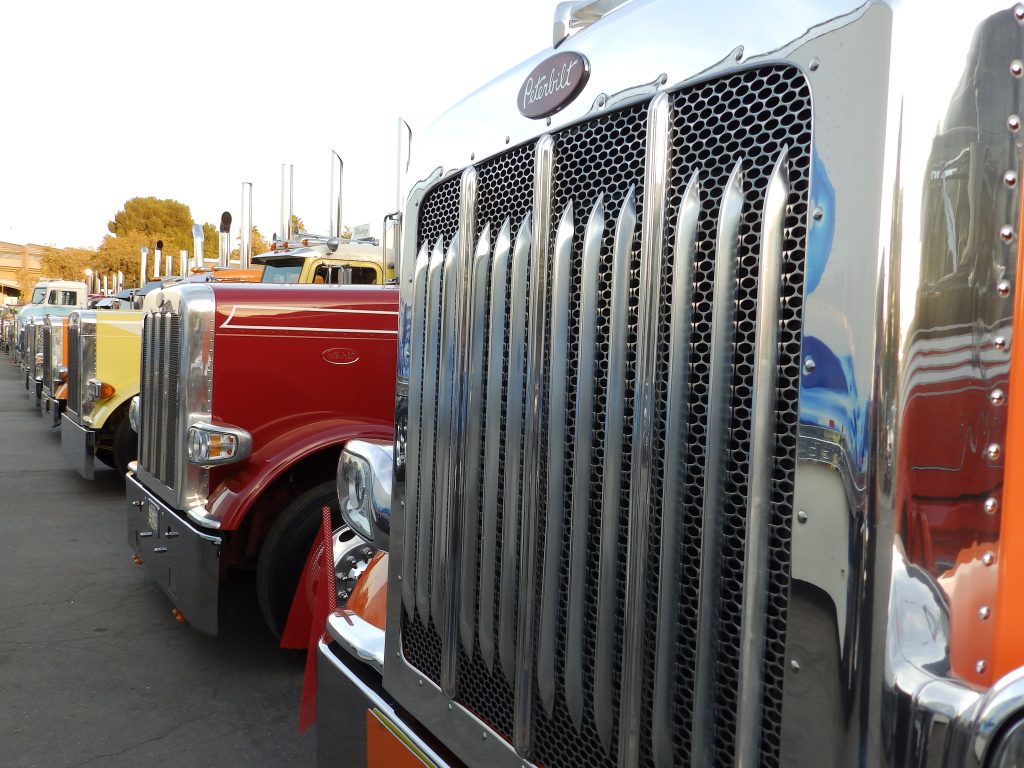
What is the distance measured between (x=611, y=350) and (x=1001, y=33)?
2.00 feet

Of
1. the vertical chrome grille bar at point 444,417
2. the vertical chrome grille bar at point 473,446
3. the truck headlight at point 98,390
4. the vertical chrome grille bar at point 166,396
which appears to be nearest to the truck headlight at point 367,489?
the vertical chrome grille bar at point 444,417

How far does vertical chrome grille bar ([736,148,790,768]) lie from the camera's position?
1063mm

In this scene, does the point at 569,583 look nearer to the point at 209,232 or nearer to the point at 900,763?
the point at 900,763

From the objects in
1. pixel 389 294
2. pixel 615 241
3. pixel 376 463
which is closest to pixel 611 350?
pixel 615 241

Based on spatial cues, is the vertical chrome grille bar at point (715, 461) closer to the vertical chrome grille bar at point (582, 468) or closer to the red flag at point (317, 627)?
the vertical chrome grille bar at point (582, 468)

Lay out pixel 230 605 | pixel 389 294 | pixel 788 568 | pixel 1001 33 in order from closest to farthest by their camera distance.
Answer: pixel 1001 33
pixel 788 568
pixel 389 294
pixel 230 605

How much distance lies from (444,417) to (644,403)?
58 cm

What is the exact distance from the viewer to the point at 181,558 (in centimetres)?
378

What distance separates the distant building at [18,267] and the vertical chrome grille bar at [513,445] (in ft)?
202

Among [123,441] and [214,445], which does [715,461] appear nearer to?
[214,445]

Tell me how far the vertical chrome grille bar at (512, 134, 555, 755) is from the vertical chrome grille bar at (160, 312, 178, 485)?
9.98ft

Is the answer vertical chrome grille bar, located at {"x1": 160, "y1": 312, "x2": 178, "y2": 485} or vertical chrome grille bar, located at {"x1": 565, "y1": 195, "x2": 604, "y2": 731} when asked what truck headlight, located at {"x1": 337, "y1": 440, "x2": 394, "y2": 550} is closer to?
vertical chrome grille bar, located at {"x1": 565, "y1": 195, "x2": 604, "y2": 731}

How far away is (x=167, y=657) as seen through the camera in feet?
13.4

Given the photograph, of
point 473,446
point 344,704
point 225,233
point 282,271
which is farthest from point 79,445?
point 473,446
